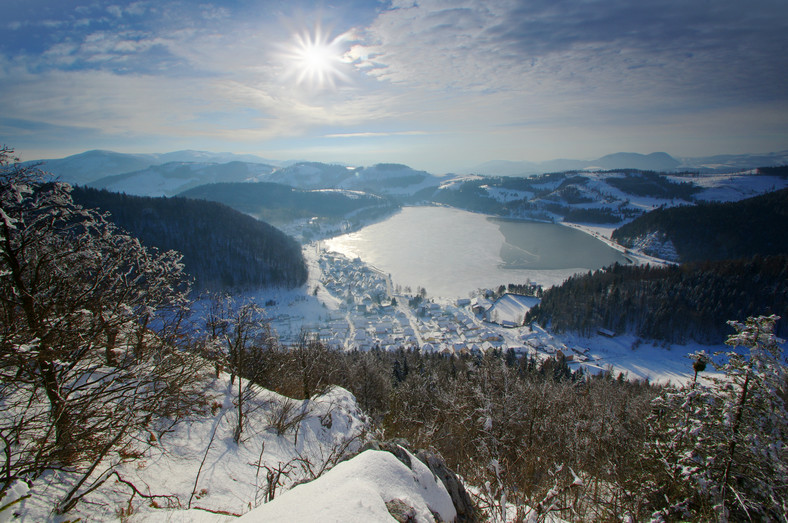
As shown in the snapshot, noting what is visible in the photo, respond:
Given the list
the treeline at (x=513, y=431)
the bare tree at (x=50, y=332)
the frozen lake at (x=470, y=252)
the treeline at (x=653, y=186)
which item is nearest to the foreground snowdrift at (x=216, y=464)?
the bare tree at (x=50, y=332)

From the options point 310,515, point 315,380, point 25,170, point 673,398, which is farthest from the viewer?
point 315,380

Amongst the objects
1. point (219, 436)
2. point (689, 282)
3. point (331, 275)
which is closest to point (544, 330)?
point (689, 282)

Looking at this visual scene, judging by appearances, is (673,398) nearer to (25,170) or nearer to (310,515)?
(310,515)

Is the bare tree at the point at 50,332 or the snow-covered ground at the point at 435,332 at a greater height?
the bare tree at the point at 50,332

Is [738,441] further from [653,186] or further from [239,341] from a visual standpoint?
[653,186]

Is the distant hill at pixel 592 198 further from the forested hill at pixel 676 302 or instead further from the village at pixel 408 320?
the village at pixel 408 320

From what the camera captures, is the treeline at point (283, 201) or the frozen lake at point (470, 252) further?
the treeline at point (283, 201)
